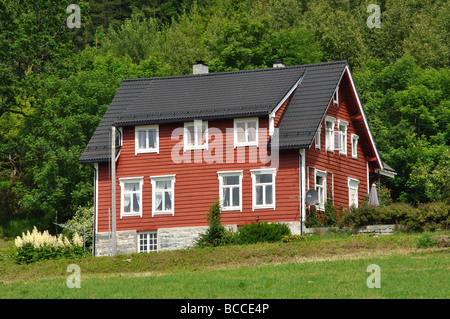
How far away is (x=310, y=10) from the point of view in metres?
89.1

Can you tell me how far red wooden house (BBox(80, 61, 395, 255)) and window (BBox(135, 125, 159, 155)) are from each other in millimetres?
50

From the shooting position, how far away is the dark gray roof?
4694 cm

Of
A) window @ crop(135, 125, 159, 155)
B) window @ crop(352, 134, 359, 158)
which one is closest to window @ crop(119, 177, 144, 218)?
window @ crop(135, 125, 159, 155)

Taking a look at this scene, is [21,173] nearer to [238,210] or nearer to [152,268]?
[238,210]

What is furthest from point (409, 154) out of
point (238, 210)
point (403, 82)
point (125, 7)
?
point (125, 7)

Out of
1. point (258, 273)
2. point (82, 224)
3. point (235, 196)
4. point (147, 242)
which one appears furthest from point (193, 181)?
point (258, 273)

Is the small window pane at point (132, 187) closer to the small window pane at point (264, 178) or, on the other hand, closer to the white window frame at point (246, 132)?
the white window frame at point (246, 132)

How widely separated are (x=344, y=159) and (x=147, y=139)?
10.3m

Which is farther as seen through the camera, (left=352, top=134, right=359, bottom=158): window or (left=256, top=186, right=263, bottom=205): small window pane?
(left=352, top=134, right=359, bottom=158): window

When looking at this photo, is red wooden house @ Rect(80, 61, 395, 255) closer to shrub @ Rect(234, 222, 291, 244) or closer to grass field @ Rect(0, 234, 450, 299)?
shrub @ Rect(234, 222, 291, 244)

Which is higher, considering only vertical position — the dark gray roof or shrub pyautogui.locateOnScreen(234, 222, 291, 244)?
the dark gray roof

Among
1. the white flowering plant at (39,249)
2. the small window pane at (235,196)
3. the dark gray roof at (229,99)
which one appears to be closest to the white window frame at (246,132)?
the dark gray roof at (229,99)

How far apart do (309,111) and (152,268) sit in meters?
13.2
